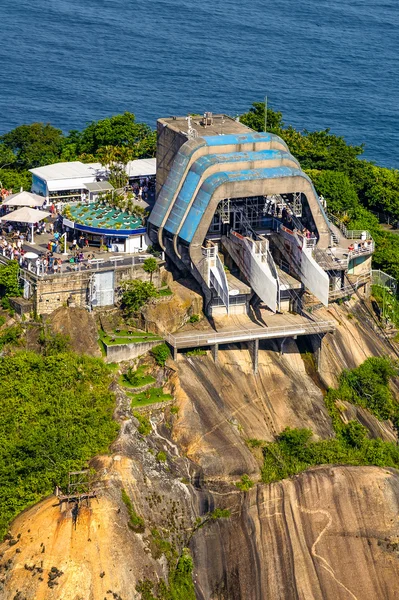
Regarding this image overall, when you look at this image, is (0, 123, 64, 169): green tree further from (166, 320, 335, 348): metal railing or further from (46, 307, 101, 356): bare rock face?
(166, 320, 335, 348): metal railing

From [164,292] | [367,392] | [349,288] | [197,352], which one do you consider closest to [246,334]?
[197,352]

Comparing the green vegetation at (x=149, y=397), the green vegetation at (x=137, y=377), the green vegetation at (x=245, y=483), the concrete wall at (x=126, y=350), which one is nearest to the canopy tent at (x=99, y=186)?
the concrete wall at (x=126, y=350)

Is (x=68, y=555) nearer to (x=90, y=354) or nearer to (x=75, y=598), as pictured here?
(x=75, y=598)

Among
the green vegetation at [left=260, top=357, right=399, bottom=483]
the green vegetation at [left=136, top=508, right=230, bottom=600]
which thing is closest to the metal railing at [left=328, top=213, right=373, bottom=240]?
the green vegetation at [left=260, top=357, right=399, bottom=483]

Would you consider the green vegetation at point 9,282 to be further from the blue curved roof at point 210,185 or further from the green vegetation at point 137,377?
the blue curved roof at point 210,185

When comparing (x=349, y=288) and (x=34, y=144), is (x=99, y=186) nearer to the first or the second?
(x=34, y=144)

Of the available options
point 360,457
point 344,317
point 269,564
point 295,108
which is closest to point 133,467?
point 269,564

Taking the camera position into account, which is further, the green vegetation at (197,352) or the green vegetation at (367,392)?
the green vegetation at (367,392)
